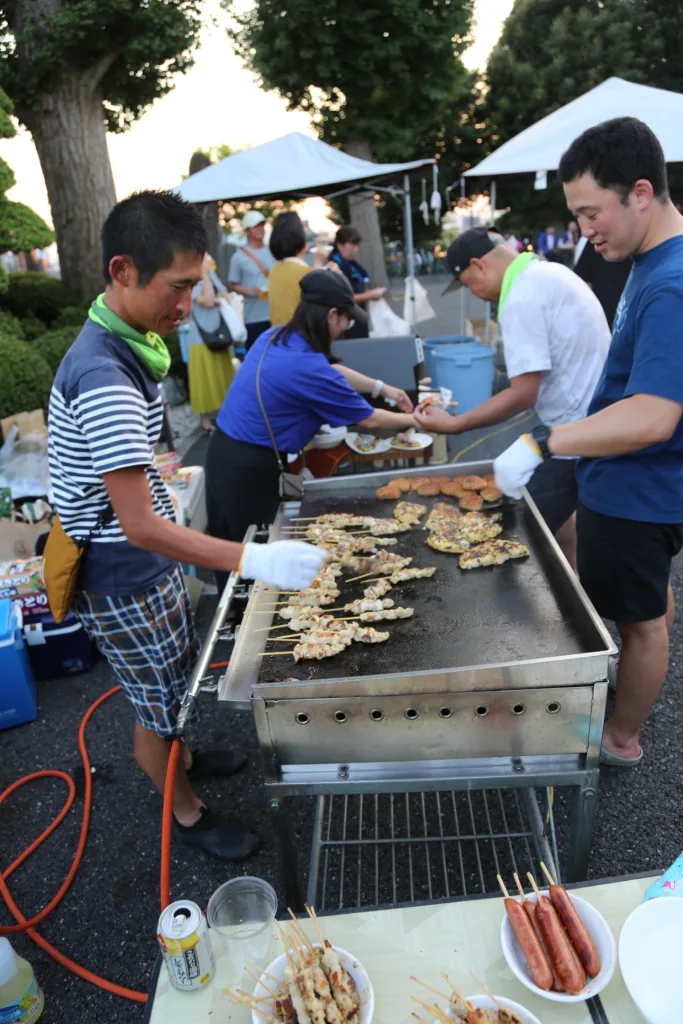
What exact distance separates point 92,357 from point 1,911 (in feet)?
8.32

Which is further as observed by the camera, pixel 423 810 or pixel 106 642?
pixel 423 810

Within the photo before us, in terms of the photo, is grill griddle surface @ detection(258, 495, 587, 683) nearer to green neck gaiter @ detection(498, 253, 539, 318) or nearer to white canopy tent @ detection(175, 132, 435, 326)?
green neck gaiter @ detection(498, 253, 539, 318)

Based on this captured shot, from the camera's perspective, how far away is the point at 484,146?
73.9 feet

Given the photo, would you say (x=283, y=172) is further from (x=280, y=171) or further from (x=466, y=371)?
(x=466, y=371)

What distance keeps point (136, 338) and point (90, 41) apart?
9558 millimetres

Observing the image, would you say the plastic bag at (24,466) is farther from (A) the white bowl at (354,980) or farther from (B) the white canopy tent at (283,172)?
(B) the white canopy tent at (283,172)

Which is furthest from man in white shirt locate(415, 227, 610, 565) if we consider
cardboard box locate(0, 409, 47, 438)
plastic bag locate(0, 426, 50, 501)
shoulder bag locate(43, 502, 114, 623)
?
cardboard box locate(0, 409, 47, 438)

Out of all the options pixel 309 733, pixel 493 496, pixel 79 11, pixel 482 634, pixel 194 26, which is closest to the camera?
pixel 309 733

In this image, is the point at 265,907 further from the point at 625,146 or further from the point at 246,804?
the point at 625,146

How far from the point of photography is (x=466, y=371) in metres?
8.06

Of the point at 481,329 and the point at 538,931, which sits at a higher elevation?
the point at 538,931

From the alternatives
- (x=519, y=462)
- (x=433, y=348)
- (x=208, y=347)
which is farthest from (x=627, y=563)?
(x=208, y=347)

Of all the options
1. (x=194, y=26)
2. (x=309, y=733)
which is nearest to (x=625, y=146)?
(x=309, y=733)

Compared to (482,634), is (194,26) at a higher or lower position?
higher
